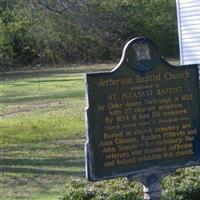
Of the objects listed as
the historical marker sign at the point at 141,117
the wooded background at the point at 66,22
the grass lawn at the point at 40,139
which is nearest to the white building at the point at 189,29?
the grass lawn at the point at 40,139

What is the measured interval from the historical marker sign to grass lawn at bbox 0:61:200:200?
3.25m

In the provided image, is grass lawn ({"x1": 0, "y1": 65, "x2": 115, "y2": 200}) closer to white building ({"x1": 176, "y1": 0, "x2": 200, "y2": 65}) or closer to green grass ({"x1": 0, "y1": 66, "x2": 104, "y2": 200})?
green grass ({"x1": 0, "y1": 66, "x2": 104, "y2": 200})

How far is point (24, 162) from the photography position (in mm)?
13383

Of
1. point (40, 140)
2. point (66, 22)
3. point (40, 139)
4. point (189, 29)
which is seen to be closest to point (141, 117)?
point (66, 22)

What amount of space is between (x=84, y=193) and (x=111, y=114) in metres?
1.26

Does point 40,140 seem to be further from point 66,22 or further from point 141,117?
point 141,117

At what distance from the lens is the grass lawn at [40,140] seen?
11.1m

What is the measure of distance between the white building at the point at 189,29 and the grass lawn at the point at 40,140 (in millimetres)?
3520

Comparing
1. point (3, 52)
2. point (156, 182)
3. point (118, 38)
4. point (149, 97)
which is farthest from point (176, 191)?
point (3, 52)

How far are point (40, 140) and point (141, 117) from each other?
10.0 m

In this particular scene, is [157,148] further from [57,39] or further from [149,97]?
[57,39]

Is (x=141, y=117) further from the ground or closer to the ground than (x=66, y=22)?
closer to the ground

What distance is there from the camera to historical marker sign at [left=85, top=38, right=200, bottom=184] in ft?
21.0

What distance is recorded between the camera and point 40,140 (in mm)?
16391
